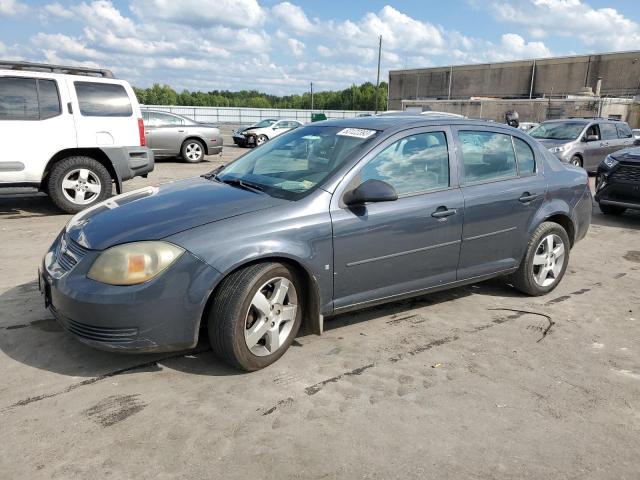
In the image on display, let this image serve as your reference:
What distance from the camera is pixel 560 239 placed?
4973mm

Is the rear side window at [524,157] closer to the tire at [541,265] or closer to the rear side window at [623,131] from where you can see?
the tire at [541,265]

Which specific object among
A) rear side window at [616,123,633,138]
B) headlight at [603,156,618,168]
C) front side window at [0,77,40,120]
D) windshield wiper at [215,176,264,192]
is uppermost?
front side window at [0,77,40,120]

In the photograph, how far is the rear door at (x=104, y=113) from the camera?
7.60m

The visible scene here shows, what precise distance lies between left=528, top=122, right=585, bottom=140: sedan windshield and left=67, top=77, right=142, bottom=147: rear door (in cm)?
1080

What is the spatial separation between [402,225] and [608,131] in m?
13.4

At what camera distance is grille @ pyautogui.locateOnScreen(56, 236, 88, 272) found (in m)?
3.19

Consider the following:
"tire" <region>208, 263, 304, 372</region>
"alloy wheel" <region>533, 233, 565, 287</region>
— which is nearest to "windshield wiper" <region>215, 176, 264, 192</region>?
"tire" <region>208, 263, 304, 372</region>

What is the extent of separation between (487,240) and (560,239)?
42.5 inches

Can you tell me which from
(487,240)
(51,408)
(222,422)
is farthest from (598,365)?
(51,408)

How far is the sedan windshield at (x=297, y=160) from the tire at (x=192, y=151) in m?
11.4

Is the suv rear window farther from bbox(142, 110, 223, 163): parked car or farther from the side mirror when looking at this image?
bbox(142, 110, 223, 163): parked car

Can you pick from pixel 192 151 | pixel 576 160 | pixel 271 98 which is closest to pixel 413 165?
pixel 576 160

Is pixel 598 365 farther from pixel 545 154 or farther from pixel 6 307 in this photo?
pixel 6 307

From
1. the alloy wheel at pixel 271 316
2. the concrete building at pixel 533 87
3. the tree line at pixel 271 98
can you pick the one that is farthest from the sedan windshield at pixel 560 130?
the tree line at pixel 271 98
